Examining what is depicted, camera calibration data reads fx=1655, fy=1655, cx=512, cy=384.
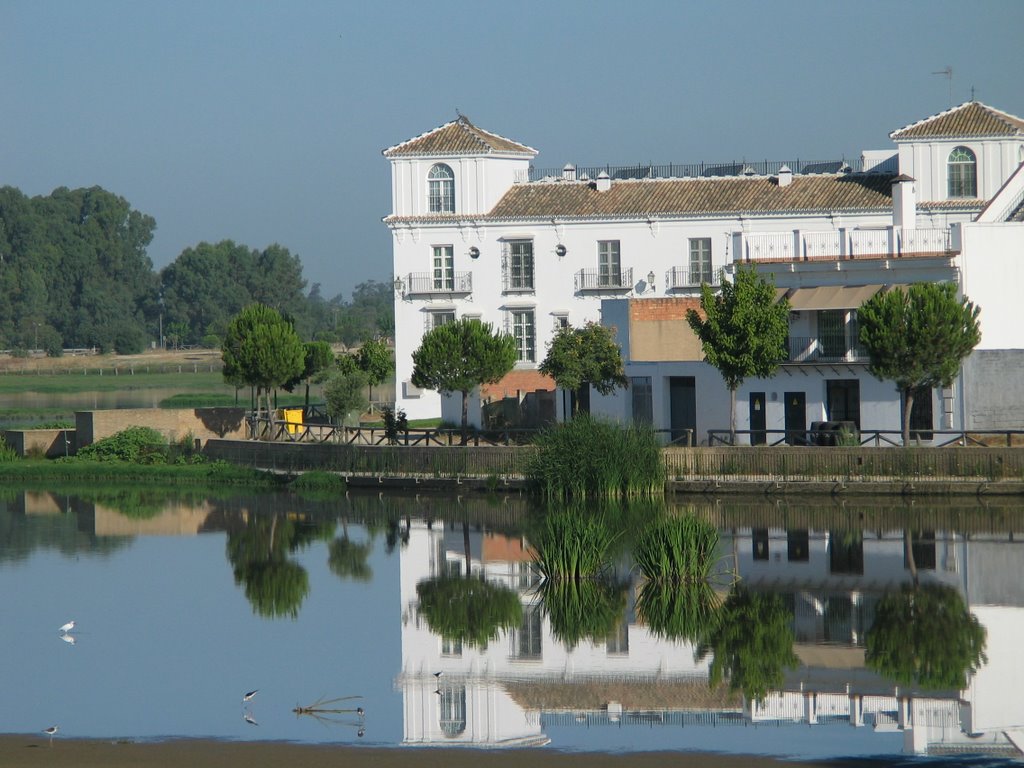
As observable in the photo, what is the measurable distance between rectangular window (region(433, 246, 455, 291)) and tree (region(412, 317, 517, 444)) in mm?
14414

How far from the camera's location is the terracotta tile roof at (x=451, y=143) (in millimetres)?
55938

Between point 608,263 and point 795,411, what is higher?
point 608,263

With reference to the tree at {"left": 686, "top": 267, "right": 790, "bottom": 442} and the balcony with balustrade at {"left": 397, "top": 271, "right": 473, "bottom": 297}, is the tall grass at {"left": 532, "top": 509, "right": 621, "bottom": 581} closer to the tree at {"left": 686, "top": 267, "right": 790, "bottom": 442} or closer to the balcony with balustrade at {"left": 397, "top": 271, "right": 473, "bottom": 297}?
the tree at {"left": 686, "top": 267, "right": 790, "bottom": 442}

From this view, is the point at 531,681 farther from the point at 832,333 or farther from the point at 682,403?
the point at 682,403

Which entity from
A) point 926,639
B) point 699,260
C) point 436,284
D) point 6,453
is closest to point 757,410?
point 699,260

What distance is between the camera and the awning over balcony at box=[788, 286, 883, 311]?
3934cm

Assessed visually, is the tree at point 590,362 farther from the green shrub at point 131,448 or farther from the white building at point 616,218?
the green shrub at point 131,448

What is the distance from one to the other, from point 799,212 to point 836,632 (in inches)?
1340

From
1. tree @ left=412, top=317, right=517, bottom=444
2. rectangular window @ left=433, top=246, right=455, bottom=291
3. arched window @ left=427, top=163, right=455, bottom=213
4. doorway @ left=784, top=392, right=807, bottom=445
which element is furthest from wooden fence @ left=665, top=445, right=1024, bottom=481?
arched window @ left=427, top=163, right=455, bottom=213

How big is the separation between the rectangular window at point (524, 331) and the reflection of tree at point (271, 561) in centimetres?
2129

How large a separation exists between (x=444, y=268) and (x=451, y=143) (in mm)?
4253

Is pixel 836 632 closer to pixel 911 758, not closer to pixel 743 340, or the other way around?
pixel 911 758

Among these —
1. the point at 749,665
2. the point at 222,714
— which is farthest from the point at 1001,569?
the point at 222,714

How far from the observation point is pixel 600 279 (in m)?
55.0
